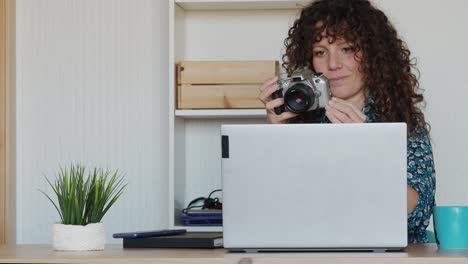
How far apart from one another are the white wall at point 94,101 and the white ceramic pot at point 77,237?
152 centimetres

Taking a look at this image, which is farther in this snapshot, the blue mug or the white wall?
the white wall

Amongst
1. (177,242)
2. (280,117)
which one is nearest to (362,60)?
(280,117)

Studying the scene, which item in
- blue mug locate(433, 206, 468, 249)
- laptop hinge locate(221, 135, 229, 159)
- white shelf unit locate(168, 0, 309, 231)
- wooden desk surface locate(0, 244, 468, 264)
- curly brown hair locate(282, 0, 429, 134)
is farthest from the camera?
white shelf unit locate(168, 0, 309, 231)

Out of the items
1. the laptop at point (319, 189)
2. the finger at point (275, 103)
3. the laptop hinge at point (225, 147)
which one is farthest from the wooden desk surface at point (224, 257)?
the finger at point (275, 103)

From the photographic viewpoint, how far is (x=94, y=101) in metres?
3.67

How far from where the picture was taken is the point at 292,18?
3.60 metres

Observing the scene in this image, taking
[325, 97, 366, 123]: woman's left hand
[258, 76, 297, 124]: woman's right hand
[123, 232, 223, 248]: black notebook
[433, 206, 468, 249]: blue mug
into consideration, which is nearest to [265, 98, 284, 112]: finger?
[258, 76, 297, 124]: woman's right hand

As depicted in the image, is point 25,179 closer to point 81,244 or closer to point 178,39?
point 178,39

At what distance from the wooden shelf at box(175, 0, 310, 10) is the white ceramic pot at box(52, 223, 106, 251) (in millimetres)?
1458

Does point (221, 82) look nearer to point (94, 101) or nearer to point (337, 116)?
point (94, 101)

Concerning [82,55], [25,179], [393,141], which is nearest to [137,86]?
[82,55]

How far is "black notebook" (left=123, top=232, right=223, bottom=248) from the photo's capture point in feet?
6.82

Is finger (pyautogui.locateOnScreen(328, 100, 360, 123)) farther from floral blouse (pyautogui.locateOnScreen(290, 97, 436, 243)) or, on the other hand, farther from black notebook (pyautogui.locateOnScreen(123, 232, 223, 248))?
black notebook (pyautogui.locateOnScreen(123, 232, 223, 248))

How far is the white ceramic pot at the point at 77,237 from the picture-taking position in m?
2.10
